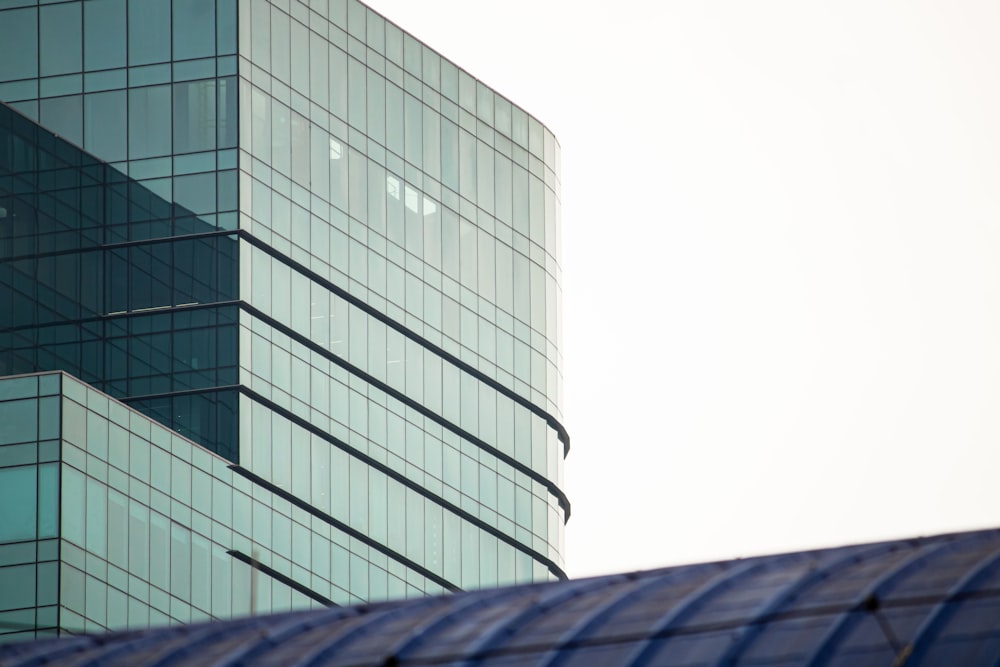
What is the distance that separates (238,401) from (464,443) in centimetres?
1911

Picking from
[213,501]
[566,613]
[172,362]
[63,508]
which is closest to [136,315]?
[172,362]

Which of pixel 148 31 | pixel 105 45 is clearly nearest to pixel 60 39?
pixel 105 45

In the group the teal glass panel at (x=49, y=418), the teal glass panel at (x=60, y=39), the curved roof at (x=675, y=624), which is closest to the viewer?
the curved roof at (x=675, y=624)

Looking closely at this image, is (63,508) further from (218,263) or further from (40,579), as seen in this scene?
(218,263)

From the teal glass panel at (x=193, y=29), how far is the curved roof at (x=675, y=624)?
6434 centimetres

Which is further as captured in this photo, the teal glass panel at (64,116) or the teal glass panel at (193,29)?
the teal glass panel at (193,29)

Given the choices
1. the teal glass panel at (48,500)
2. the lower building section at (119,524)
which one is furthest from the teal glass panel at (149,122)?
the teal glass panel at (48,500)

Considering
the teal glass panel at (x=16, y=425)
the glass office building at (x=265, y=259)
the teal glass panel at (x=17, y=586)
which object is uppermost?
the glass office building at (x=265, y=259)

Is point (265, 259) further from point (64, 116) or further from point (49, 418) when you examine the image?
point (49, 418)

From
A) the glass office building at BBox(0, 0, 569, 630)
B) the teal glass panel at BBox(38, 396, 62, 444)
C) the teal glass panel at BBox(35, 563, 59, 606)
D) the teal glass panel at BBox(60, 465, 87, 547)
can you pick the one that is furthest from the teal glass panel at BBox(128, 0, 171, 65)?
the teal glass panel at BBox(35, 563, 59, 606)

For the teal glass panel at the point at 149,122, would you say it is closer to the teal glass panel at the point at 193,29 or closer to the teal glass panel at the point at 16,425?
the teal glass panel at the point at 193,29

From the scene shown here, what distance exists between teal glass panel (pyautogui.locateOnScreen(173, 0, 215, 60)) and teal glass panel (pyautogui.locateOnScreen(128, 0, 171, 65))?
481 millimetres

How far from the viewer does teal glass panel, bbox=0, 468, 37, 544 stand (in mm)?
87688

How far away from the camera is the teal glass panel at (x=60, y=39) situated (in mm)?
112938
